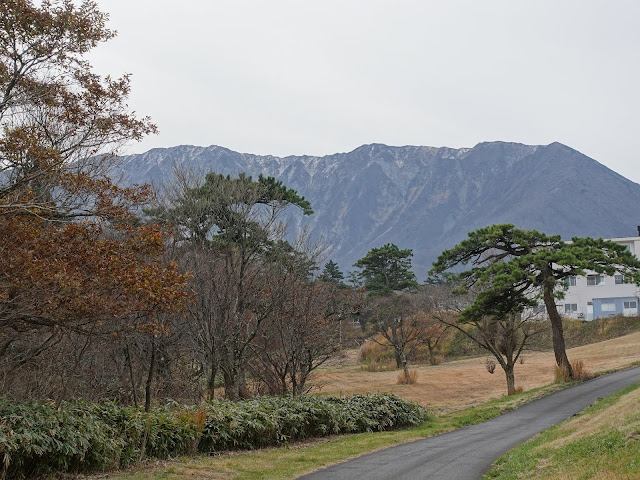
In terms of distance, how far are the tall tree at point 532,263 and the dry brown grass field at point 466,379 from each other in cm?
532

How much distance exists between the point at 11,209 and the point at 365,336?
63.6m

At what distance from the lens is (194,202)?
22141 millimetres

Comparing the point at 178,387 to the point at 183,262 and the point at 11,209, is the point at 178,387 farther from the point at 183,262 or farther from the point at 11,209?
the point at 11,209

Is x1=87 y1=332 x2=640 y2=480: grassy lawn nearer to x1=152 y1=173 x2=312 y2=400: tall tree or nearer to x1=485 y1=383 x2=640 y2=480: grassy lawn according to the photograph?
x1=485 y1=383 x2=640 y2=480: grassy lawn

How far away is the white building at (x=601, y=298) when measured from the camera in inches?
2729

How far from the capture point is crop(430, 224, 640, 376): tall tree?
26000 millimetres

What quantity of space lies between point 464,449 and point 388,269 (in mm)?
46660

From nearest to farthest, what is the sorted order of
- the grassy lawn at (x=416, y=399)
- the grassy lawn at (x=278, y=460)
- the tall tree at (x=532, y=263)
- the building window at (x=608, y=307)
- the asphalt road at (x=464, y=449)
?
the grassy lawn at (x=278, y=460), the grassy lawn at (x=416, y=399), the asphalt road at (x=464, y=449), the tall tree at (x=532, y=263), the building window at (x=608, y=307)

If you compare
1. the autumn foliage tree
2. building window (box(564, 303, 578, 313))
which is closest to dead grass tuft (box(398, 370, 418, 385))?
the autumn foliage tree

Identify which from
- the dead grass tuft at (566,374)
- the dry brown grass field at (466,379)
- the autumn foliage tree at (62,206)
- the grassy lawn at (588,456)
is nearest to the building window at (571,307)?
the dry brown grass field at (466,379)

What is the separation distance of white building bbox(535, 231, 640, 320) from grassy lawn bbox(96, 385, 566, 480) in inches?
2227

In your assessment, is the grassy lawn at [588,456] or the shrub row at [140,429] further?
the shrub row at [140,429]

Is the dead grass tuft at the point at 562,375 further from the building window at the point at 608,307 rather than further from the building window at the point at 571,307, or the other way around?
the building window at the point at 608,307

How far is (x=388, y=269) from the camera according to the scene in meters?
60.9
